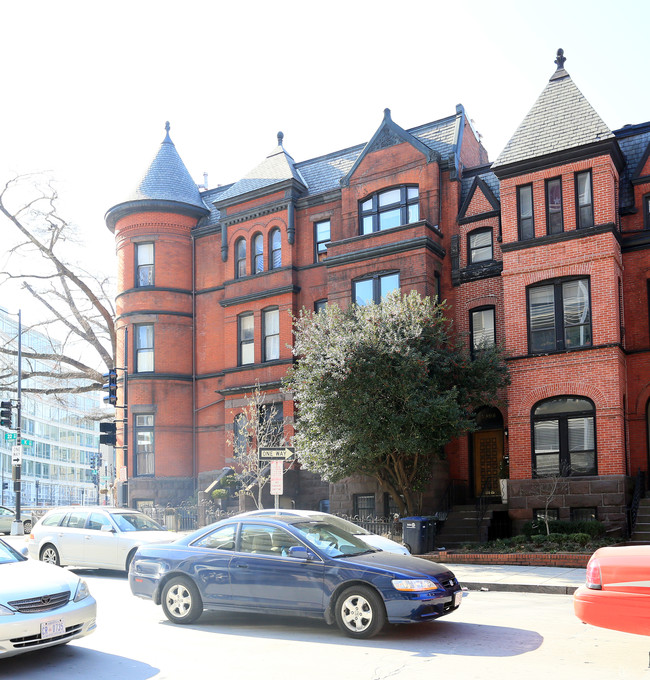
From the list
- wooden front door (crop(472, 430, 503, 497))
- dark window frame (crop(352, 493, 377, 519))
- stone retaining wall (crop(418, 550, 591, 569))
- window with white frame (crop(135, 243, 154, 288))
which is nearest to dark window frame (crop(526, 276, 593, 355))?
wooden front door (crop(472, 430, 503, 497))

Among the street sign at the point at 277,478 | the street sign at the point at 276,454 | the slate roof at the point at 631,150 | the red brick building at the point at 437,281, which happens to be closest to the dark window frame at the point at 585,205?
the red brick building at the point at 437,281

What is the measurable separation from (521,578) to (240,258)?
19741 mm

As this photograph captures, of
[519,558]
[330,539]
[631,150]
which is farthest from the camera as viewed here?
[631,150]

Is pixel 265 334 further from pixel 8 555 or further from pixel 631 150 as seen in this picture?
pixel 8 555

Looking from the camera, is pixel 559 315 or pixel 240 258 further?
pixel 240 258

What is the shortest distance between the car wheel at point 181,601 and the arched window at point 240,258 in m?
21.7

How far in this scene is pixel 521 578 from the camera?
15477 millimetres

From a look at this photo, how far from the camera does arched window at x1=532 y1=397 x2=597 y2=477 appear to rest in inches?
853

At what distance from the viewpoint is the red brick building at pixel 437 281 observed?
22.1m

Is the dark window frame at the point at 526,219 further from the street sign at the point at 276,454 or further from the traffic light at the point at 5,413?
the traffic light at the point at 5,413

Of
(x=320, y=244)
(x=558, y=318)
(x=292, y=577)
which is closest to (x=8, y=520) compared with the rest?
(x=320, y=244)

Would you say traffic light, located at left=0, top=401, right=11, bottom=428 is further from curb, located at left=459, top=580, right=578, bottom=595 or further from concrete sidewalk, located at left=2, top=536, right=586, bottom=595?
curb, located at left=459, top=580, right=578, bottom=595

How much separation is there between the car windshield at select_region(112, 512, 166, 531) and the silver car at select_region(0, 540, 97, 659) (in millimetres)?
7626

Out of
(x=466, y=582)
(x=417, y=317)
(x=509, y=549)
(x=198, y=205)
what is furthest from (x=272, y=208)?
(x=466, y=582)
